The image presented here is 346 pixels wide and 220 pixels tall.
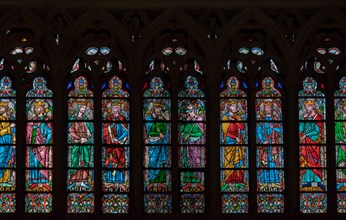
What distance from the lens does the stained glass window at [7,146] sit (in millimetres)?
13844

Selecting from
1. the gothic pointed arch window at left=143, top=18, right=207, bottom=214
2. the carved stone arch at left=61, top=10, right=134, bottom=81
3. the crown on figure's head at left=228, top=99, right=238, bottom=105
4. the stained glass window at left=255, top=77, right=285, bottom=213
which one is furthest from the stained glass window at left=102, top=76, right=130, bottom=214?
the stained glass window at left=255, top=77, right=285, bottom=213

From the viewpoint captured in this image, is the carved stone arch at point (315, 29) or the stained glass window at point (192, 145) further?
the carved stone arch at point (315, 29)

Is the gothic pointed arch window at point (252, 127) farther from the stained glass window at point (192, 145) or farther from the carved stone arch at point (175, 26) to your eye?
the carved stone arch at point (175, 26)

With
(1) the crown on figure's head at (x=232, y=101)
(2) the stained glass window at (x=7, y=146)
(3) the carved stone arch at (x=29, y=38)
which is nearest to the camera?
(2) the stained glass window at (x=7, y=146)

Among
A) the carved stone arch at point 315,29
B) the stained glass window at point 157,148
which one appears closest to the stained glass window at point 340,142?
the carved stone arch at point 315,29

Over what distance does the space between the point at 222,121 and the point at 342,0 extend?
8.51ft

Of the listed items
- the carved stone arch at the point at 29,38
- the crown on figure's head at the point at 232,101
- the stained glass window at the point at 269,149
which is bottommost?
the stained glass window at the point at 269,149

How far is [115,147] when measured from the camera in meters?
14.0

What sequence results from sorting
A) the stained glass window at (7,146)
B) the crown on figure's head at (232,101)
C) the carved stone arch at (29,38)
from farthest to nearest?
the crown on figure's head at (232,101)
the carved stone arch at (29,38)
the stained glass window at (7,146)

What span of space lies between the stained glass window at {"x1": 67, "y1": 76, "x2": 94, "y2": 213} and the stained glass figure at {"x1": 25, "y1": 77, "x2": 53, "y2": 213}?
299mm

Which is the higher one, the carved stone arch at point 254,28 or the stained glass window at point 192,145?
the carved stone arch at point 254,28

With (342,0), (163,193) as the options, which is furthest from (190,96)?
(342,0)

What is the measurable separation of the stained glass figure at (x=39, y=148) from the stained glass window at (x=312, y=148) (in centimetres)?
381

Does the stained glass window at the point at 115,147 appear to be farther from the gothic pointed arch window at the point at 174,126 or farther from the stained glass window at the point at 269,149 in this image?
the stained glass window at the point at 269,149
